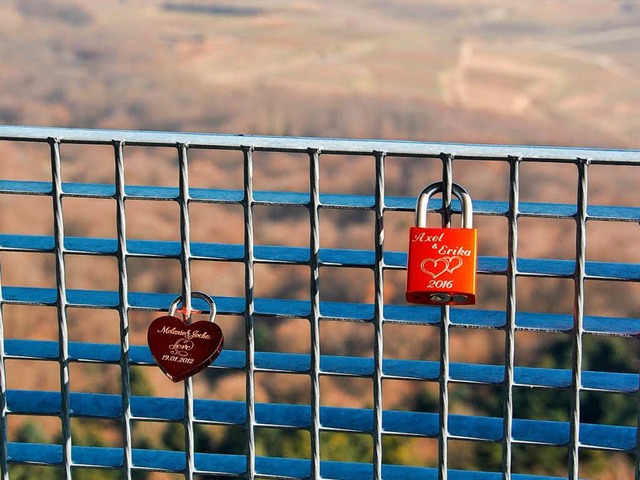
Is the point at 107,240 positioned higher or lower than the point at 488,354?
higher

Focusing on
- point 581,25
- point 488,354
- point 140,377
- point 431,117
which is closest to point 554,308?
point 488,354

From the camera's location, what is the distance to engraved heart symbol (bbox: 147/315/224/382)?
1507 millimetres

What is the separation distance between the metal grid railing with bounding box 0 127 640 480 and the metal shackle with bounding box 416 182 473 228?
31mm

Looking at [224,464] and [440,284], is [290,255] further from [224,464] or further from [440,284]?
[224,464]

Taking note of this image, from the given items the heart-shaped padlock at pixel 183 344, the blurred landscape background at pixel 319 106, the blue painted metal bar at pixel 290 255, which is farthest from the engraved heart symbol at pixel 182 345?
the blurred landscape background at pixel 319 106

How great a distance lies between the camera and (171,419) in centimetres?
158

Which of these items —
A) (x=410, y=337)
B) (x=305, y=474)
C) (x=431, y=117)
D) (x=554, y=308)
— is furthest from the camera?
(x=431, y=117)

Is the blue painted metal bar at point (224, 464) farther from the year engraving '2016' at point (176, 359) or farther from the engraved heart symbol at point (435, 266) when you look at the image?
the engraved heart symbol at point (435, 266)

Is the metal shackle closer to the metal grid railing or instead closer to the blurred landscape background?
the metal grid railing

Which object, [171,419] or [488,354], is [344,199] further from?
[488,354]

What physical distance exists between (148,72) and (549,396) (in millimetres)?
20876

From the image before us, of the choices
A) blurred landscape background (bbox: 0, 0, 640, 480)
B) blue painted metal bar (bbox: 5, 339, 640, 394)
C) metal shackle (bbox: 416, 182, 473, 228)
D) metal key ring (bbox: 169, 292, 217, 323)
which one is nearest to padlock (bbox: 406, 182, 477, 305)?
metal shackle (bbox: 416, 182, 473, 228)

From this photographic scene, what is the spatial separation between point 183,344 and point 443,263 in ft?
1.44

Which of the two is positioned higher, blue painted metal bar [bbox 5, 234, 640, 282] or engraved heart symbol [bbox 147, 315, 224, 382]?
blue painted metal bar [bbox 5, 234, 640, 282]
